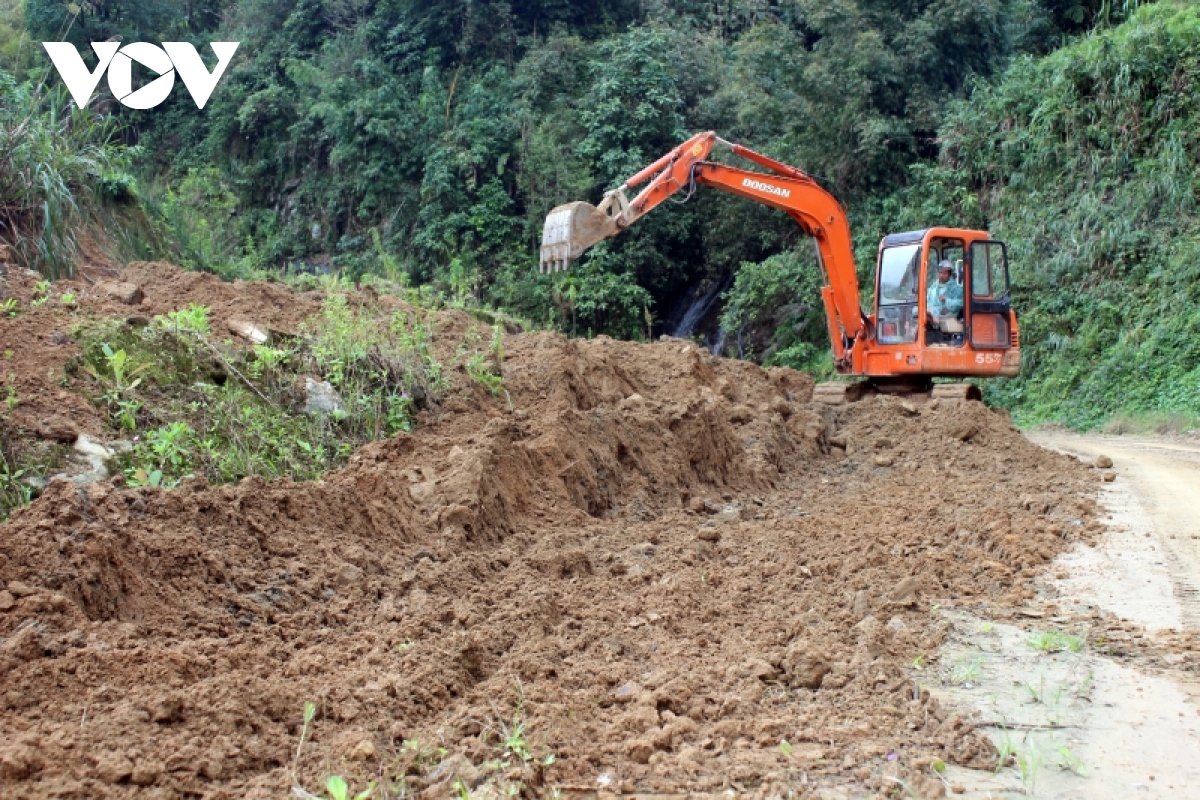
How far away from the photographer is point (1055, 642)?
4.82 m

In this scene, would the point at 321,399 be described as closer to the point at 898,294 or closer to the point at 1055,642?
the point at 1055,642

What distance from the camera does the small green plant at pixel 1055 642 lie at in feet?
15.5

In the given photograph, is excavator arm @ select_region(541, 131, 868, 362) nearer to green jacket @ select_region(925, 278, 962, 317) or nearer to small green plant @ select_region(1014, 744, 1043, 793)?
green jacket @ select_region(925, 278, 962, 317)

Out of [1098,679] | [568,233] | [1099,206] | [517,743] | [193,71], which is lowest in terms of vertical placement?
[1098,679]

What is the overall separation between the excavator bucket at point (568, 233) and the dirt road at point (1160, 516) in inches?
228

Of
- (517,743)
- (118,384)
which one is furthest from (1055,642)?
(118,384)

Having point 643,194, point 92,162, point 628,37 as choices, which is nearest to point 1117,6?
point 628,37

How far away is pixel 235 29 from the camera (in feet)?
115

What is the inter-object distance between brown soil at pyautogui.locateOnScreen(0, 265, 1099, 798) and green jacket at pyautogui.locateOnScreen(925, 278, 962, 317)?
5064 mm

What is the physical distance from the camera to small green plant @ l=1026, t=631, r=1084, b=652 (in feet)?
15.5

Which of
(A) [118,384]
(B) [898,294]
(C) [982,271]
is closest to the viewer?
(A) [118,384]

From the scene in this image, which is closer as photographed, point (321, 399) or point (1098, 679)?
point (1098, 679)

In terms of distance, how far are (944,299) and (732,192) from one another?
10.1 ft

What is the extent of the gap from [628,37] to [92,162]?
18453 mm
